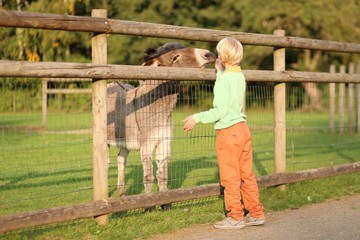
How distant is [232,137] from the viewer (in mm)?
6926

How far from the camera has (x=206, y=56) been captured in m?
8.02

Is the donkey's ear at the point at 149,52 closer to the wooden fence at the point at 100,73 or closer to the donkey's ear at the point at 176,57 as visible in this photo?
the donkey's ear at the point at 176,57

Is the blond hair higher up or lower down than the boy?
higher up

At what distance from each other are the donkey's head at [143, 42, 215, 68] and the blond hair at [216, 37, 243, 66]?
3.77 feet

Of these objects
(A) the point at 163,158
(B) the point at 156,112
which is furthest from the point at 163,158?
(B) the point at 156,112

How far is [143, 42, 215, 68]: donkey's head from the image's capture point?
8.02 m

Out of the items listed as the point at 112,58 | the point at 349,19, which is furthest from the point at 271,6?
the point at 112,58

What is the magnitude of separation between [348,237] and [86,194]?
401 centimetres

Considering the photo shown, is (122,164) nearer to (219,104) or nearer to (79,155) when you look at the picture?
(219,104)

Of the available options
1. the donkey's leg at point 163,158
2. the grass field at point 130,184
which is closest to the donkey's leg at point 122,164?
the grass field at point 130,184

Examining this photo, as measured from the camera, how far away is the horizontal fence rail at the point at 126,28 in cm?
601

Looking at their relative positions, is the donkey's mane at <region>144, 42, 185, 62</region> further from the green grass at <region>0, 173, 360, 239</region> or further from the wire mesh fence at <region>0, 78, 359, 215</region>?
the green grass at <region>0, 173, 360, 239</region>

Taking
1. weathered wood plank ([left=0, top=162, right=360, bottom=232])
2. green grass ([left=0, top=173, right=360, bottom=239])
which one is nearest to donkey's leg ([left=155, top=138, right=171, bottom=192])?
green grass ([left=0, top=173, right=360, bottom=239])

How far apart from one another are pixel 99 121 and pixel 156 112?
59.1 inches
